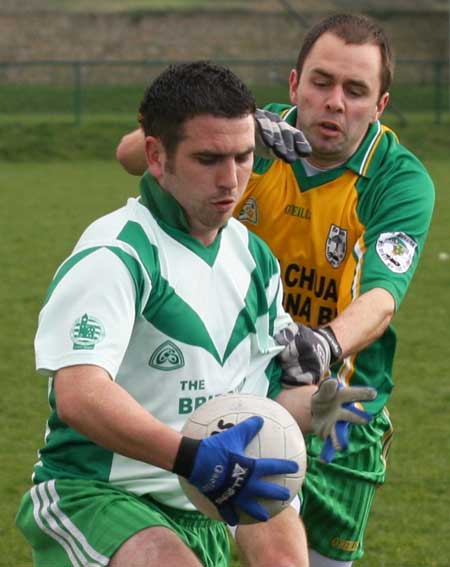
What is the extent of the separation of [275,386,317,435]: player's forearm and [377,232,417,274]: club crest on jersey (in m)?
0.96

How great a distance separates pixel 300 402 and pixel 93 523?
0.86 meters

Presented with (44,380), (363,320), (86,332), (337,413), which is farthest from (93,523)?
(44,380)

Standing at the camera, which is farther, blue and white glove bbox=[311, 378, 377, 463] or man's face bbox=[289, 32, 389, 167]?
man's face bbox=[289, 32, 389, 167]

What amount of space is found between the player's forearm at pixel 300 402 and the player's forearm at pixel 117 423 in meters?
0.86

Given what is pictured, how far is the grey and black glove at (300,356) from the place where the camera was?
177 inches

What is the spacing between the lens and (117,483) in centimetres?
407

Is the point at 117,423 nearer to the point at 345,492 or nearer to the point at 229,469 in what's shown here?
the point at 229,469

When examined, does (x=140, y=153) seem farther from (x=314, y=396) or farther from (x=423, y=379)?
(x=423, y=379)

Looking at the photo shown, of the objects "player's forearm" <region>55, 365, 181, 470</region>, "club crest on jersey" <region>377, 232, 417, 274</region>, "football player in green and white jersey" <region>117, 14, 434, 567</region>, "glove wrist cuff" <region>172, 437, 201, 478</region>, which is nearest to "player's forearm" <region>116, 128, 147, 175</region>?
"football player in green and white jersey" <region>117, 14, 434, 567</region>

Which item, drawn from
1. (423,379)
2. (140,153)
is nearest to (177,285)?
(140,153)

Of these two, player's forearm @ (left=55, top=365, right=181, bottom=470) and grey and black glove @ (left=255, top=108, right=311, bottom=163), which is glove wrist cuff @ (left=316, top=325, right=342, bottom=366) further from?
player's forearm @ (left=55, top=365, right=181, bottom=470)

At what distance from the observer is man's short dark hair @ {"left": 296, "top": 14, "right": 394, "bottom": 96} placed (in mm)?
5367

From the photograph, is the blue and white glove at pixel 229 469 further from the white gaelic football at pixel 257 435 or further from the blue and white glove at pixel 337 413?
the blue and white glove at pixel 337 413

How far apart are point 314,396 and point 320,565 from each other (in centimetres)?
190
